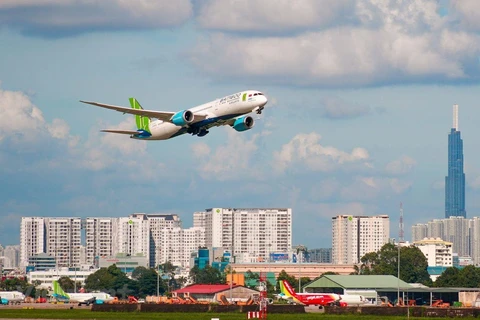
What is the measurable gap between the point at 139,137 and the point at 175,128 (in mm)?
6637

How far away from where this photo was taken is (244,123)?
104 metres

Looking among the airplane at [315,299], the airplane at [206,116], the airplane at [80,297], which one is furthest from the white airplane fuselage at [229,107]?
the airplane at [80,297]

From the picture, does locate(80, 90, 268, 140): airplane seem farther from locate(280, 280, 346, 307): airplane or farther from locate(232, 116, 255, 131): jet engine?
locate(280, 280, 346, 307): airplane

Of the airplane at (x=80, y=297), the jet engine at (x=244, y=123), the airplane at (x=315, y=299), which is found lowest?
the airplane at (x=80, y=297)

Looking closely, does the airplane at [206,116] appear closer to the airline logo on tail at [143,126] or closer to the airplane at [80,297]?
the airline logo on tail at [143,126]

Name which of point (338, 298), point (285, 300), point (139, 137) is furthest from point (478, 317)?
point (285, 300)

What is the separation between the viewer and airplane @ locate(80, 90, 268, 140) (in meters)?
100

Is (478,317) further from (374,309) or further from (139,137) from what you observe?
(139,137)

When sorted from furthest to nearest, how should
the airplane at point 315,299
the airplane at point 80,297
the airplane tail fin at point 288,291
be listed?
the airplane at point 80,297 < the airplane tail fin at point 288,291 < the airplane at point 315,299

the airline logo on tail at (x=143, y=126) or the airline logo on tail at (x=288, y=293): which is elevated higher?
the airline logo on tail at (x=143, y=126)

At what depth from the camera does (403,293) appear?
19575cm

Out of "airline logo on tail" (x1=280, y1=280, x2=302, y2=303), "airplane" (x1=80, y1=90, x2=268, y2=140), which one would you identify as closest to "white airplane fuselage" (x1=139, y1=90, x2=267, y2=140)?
"airplane" (x1=80, y1=90, x2=268, y2=140)

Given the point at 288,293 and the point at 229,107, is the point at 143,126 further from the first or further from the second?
the point at 288,293

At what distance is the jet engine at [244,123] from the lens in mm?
104188
